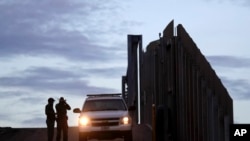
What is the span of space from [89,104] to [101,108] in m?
0.52

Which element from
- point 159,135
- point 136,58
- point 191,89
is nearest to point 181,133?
point 159,135

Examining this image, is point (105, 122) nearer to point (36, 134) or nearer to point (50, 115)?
point (50, 115)

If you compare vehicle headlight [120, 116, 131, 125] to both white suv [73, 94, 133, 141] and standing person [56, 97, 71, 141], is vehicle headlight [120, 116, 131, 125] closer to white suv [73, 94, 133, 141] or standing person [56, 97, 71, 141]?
white suv [73, 94, 133, 141]

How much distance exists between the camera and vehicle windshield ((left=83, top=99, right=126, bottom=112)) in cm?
2738

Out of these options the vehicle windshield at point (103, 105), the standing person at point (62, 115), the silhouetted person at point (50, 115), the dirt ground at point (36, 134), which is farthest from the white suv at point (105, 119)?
the dirt ground at point (36, 134)

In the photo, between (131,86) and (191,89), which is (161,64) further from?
(131,86)

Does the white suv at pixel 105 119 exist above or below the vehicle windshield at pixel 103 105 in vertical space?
below

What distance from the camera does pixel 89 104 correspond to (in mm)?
27641

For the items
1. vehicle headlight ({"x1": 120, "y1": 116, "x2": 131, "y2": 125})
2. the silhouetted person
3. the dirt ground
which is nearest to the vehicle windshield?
vehicle headlight ({"x1": 120, "y1": 116, "x2": 131, "y2": 125})

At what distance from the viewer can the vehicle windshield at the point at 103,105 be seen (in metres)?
27.4

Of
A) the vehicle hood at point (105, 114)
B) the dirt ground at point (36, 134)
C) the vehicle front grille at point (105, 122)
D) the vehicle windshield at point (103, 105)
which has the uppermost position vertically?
the vehicle windshield at point (103, 105)

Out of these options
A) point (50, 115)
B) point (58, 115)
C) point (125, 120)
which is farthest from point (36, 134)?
point (125, 120)

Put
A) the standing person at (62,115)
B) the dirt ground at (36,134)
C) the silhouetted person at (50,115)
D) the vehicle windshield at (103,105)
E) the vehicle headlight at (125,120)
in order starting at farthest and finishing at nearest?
the dirt ground at (36,134)
the vehicle windshield at (103,105)
the standing person at (62,115)
the vehicle headlight at (125,120)
the silhouetted person at (50,115)

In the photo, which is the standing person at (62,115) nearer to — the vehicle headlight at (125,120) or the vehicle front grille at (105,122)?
the vehicle front grille at (105,122)
